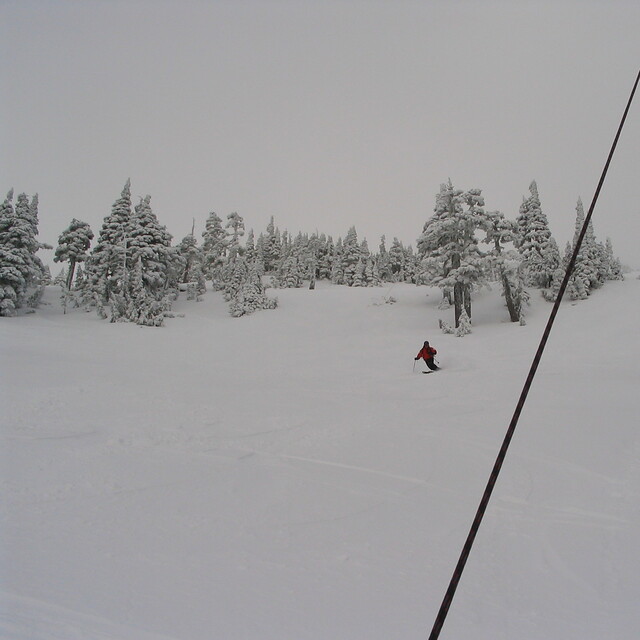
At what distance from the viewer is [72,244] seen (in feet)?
145

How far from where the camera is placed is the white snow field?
10.8 feet

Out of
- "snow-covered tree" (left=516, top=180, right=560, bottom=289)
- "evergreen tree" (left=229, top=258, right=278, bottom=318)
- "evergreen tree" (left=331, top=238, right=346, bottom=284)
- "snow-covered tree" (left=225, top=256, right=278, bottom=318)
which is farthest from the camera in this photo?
"evergreen tree" (left=331, top=238, right=346, bottom=284)

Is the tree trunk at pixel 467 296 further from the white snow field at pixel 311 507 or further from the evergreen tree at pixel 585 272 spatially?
the white snow field at pixel 311 507

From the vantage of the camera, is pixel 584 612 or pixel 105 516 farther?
pixel 105 516

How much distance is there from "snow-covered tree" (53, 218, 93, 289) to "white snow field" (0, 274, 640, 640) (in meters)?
34.2

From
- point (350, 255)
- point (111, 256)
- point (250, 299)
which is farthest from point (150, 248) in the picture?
point (350, 255)

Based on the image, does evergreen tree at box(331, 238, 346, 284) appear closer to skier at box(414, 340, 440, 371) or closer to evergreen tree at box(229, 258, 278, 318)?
evergreen tree at box(229, 258, 278, 318)

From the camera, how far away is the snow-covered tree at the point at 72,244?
44156mm

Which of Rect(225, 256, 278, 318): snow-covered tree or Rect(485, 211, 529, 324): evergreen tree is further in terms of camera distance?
Rect(225, 256, 278, 318): snow-covered tree

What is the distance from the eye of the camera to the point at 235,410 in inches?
420

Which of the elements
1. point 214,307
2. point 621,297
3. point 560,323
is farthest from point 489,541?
point 214,307

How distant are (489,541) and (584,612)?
1177 mm

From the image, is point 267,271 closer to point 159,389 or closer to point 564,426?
point 159,389

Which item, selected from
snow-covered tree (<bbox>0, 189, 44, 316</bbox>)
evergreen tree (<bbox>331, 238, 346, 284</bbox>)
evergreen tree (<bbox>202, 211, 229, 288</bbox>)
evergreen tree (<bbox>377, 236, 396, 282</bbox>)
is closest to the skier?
snow-covered tree (<bbox>0, 189, 44, 316</bbox>)
